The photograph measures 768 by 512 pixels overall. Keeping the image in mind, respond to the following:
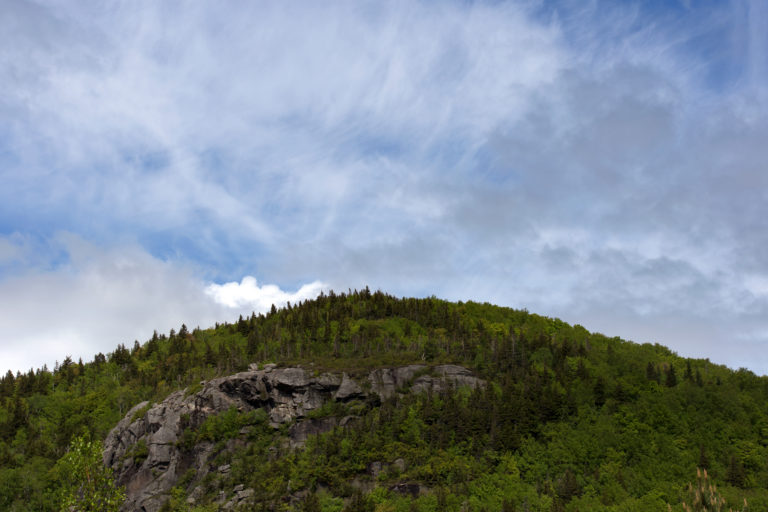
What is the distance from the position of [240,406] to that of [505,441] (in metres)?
66.4

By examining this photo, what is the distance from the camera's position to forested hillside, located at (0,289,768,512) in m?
99.8

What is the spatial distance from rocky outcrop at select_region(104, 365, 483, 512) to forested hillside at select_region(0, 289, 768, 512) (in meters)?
3.86

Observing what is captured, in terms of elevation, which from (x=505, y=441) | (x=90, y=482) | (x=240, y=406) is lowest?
(x=505, y=441)

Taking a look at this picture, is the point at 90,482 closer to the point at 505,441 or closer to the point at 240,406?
the point at 505,441

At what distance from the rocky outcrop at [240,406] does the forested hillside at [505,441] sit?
3859mm

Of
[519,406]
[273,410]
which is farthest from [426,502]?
[273,410]

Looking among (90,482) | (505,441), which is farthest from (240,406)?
(90,482)

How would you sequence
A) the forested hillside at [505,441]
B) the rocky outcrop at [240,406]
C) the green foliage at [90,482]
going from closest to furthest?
the green foliage at [90,482], the forested hillside at [505,441], the rocky outcrop at [240,406]

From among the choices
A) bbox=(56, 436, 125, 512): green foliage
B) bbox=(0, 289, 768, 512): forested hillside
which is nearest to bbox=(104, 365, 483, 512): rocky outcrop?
bbox=(0, 289, 768, 512): forested hillside

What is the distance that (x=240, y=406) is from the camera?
141m

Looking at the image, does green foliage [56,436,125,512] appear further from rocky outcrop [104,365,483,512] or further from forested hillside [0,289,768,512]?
rocky outcrop [104,365,483,512]

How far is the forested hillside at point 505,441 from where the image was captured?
99.8 m

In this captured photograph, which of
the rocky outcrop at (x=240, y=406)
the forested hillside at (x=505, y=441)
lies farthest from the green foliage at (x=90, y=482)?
the rocky outcrop at (x=240, y=406)

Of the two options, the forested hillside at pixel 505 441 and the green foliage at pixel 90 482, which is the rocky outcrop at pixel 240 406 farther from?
the green foliage at pixel 90 482
